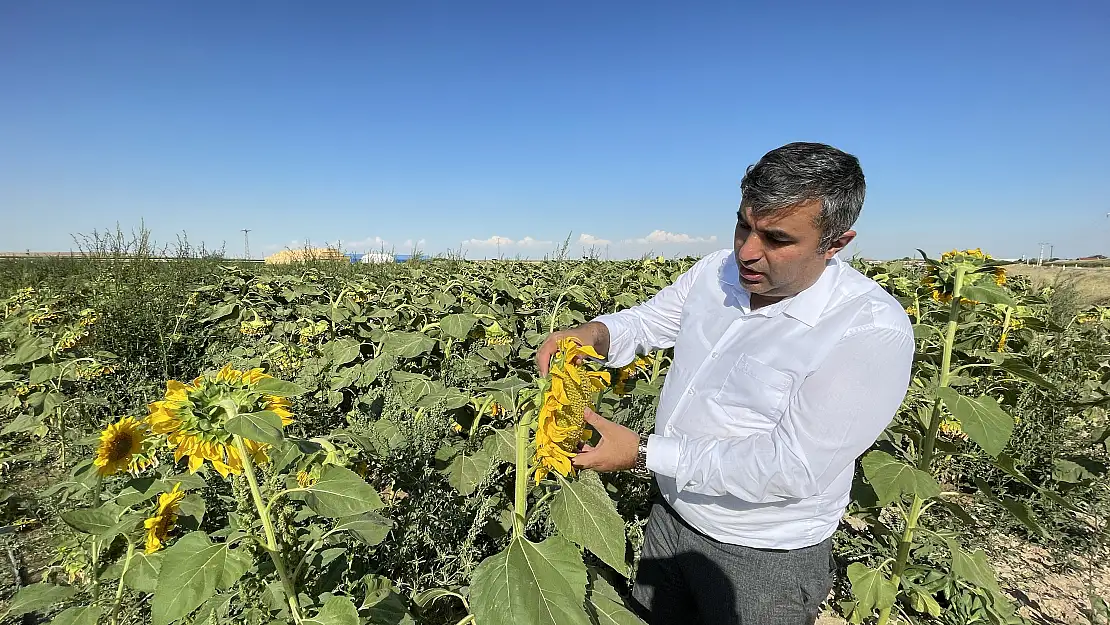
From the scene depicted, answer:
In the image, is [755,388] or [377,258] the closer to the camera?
[755,388]

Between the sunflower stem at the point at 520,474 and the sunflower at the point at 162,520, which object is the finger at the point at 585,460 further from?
the sunflower at the point at 162,520

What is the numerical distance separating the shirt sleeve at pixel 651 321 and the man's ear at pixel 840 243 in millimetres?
501

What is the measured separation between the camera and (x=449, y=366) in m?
1.99

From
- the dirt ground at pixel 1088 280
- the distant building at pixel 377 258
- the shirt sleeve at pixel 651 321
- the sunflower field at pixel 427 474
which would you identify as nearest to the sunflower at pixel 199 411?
the sunflower field at pixel 427 474

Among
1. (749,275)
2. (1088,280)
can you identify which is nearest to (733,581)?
(749,275)

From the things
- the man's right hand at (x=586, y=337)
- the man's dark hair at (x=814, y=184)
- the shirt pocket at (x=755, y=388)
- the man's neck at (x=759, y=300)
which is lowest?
the shirt pocket at (x=755, y=388)

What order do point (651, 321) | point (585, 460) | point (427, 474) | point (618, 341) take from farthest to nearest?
point (427, 474) → point (651, 321) → point (618, 341) → point (585, 460)

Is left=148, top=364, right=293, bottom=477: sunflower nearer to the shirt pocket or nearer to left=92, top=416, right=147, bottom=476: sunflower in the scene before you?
left=92, top=416, right=147, bottom=476: sunflower

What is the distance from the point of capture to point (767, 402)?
1494 millimetres

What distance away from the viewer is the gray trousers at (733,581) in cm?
160

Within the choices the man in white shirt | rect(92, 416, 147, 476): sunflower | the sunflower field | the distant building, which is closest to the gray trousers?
the man in white shirt

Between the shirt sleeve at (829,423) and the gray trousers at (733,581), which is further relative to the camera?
the gray trousers at (733,581)

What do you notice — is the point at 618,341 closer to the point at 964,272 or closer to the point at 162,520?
the point at 964,272

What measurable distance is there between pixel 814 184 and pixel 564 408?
30.0 inches
